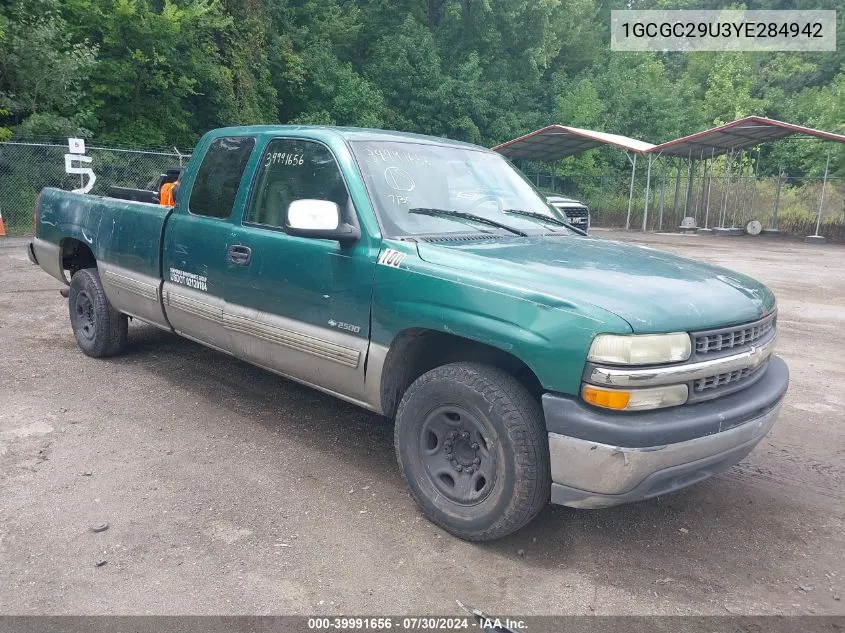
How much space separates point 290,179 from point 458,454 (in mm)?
1975

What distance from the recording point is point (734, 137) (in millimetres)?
23781

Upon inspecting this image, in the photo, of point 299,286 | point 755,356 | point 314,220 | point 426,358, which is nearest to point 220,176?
point 299,286

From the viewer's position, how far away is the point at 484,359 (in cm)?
320

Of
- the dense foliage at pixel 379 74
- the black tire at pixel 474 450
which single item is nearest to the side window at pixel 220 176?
the black tire at pixel 474 450

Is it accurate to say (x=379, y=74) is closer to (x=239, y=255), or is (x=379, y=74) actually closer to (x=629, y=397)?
(x=239, y=255)

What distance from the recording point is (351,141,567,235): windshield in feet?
12.1

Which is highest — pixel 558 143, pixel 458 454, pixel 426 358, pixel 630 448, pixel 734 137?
pixel 734 137

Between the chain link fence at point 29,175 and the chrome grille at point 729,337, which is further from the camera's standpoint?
the chain link fence at point 29,175

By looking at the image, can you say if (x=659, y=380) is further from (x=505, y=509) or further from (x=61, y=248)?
(x=61, y=248)

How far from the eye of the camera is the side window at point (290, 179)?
12.6 ft

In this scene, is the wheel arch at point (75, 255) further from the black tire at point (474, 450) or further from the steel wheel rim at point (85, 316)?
the black tire at point (474, 450)

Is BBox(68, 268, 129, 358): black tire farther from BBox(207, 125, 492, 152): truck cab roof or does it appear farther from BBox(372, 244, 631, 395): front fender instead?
BBox(372, 244, 631, 395): front fender

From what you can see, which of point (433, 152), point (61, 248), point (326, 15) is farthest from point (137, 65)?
point (433, 152)

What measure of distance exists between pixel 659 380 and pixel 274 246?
2.29 metres
